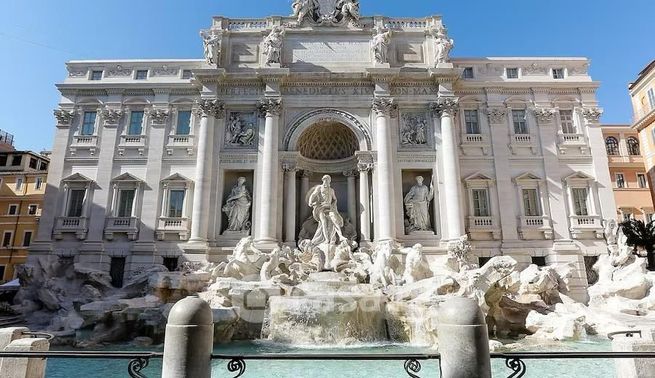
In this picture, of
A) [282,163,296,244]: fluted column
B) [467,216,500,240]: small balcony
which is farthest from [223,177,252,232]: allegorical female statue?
[467,216,500,240]: small balcony

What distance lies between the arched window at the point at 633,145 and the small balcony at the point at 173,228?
36421mm

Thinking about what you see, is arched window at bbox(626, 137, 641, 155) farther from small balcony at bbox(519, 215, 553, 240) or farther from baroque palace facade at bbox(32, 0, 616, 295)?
small balcony at bbox(519, 215, 553, 240)

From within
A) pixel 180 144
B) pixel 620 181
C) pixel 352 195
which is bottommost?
pixel 352 195

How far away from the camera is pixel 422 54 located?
865 inches

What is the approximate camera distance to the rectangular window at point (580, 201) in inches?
795

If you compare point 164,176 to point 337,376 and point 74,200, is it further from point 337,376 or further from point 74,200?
point 337,376

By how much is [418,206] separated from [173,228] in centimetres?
1303

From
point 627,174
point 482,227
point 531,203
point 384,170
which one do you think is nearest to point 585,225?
point 531,203

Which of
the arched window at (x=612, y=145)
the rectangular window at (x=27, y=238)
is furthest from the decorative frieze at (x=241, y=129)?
the arched window at (x=612, y=145)

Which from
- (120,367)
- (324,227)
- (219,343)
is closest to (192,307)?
(120,367)

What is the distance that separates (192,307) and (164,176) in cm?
1821

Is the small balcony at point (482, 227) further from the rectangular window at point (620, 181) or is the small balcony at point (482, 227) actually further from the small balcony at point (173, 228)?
the rectangular window at point (620, 181)

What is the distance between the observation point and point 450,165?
1980 centimetres

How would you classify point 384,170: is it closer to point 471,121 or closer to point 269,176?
point 269,176
